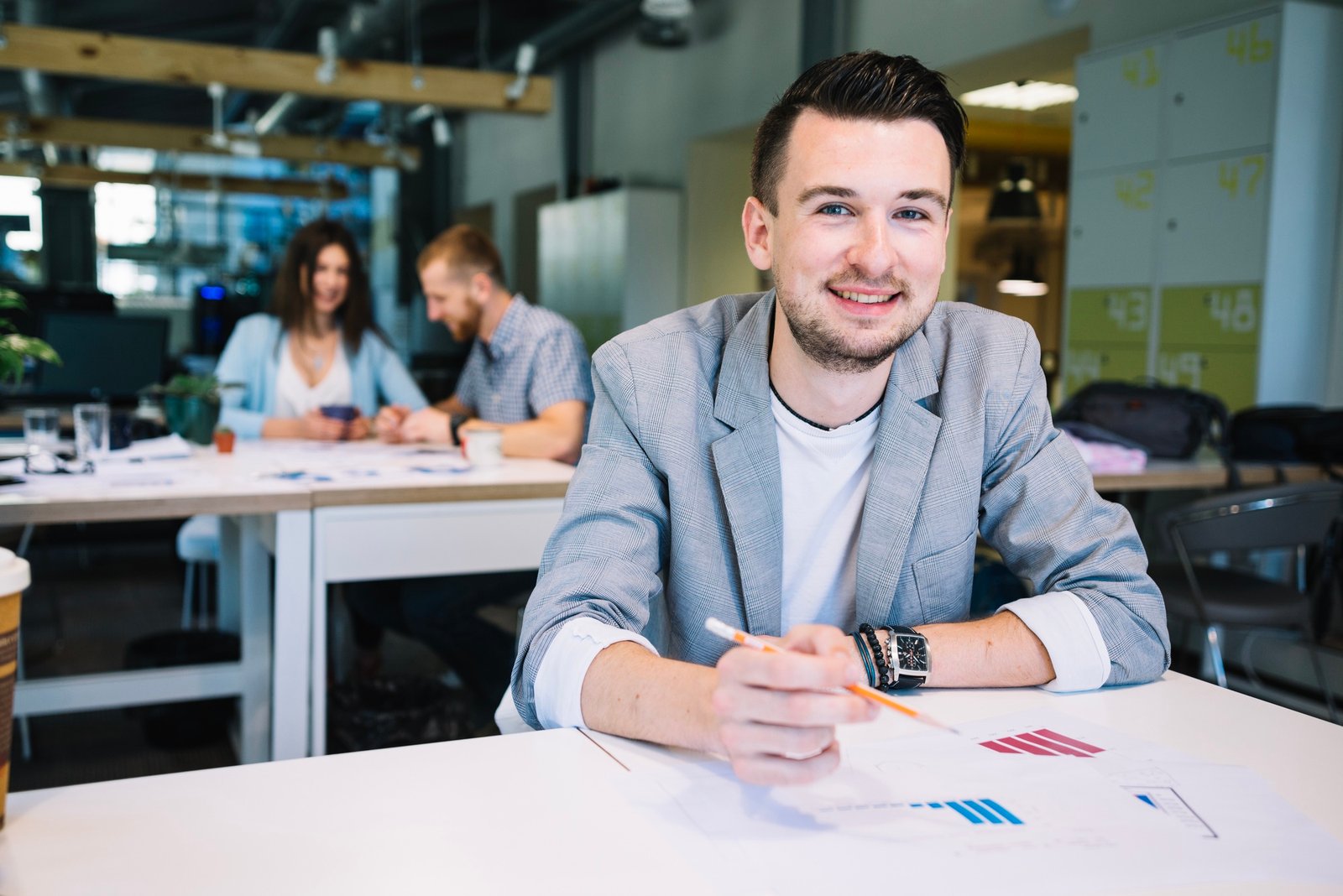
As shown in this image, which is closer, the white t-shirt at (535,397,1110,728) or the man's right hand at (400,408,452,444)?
the white t-shirt at (535,397,1110,728)

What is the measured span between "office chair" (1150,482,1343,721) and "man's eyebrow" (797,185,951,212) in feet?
6.37

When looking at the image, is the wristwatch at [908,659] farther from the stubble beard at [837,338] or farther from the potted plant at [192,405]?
the potted plant at [192,405]

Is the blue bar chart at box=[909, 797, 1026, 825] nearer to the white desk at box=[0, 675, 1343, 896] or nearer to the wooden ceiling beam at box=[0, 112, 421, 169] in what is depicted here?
the white desk at box=[0, 675, 1343, 896]

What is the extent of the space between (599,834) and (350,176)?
1707 cm

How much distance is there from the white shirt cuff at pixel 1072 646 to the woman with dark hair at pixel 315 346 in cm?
278

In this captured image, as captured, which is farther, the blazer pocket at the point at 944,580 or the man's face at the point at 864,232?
the blazer pocket at the point at 944,580

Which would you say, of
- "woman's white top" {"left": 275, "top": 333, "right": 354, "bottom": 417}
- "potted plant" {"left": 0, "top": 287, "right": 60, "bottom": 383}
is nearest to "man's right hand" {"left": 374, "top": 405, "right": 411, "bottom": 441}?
"woman's white top" {"left": 275, "top": 333, "right": 354, "bottom": 417}

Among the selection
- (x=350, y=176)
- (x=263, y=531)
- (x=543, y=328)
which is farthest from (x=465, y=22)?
(x=263, y=531)

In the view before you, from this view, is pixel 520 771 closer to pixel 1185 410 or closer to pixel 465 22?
pixel 1185 410

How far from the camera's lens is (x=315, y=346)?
3836 millimetres

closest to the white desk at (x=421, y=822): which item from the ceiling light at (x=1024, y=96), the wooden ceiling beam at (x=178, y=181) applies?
the ceiling light at (x=1024, y=96)

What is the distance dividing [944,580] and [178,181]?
1105 cm

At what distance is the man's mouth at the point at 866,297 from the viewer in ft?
4.17

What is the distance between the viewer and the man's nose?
1.24m
